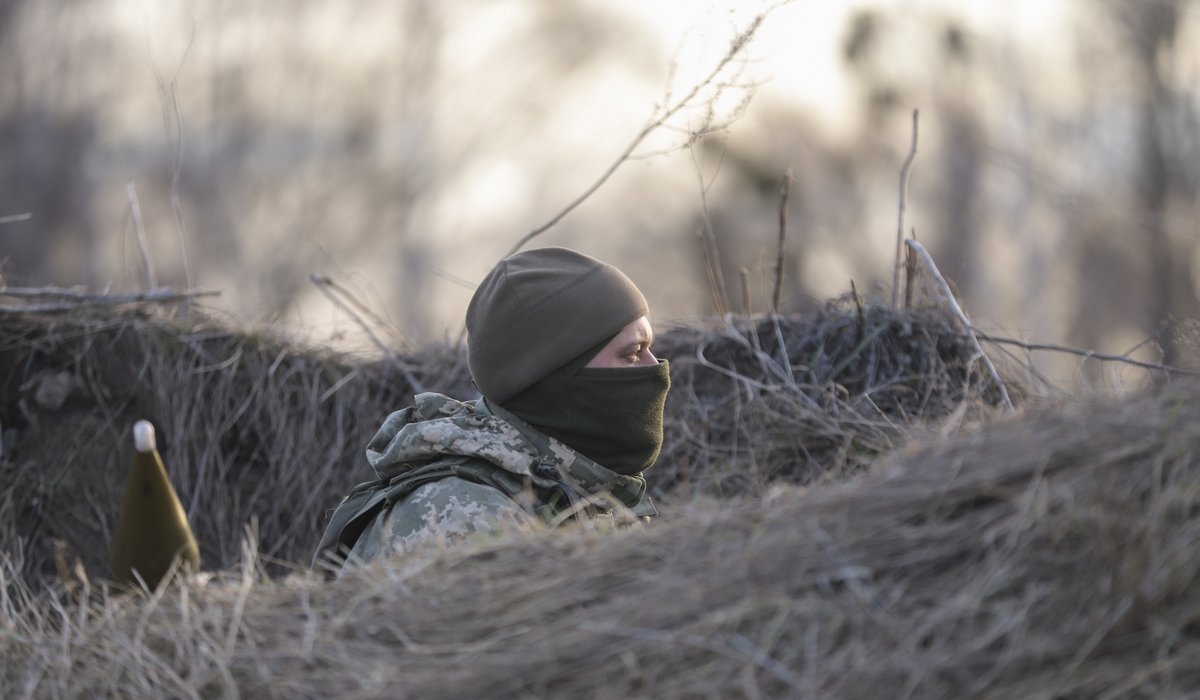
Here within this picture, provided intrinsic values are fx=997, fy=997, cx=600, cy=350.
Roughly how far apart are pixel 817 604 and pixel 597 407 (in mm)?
1469

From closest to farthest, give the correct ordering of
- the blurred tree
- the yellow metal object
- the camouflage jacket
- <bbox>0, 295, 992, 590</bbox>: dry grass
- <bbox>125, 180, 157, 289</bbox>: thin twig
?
the camouflage jacket, the yellow metal object, the blurred tree, <bbox>0, 295, 992, 590</bbox>: dry grass, <bbox>125, 180, 157, 289</bbox>: thin twig

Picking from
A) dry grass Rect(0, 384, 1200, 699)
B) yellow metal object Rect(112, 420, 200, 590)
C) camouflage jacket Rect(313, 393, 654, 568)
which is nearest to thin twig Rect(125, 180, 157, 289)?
yellow metal object Rect(112, 420, 200, 590)

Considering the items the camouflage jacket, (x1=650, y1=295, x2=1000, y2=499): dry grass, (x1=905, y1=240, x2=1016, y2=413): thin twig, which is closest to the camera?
the camouflage jacket

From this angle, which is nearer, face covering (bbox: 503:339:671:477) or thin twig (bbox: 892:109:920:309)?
face covering (bbox: 503:339:671:477)

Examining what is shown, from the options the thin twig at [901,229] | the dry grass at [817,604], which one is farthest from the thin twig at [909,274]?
the dry grass at [817,604]

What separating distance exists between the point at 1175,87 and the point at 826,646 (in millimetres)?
4036

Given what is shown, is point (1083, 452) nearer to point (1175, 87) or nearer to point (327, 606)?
point (327, 606)

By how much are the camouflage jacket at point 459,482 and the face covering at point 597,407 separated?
0.05 meters

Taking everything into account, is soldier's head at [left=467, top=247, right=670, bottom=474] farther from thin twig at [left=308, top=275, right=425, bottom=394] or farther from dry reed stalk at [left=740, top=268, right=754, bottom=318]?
thin twig at [left=308, top=275, right=425, bottom=394]

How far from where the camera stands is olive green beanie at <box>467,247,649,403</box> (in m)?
3.01

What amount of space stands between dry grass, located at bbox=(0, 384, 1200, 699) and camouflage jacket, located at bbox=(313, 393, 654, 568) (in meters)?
0.55

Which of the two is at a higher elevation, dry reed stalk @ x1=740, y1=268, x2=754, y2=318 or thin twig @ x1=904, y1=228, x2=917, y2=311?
thin twig @ x1=904, y1=228, x2=917, y2=311

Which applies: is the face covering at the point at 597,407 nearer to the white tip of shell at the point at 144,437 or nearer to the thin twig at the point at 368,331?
the white tip of shell at the point at 144,437

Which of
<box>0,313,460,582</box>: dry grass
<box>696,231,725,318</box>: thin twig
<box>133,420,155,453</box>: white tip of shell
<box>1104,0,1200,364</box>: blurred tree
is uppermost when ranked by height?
<box>1104,0,1200,364</box>: blurred tree
